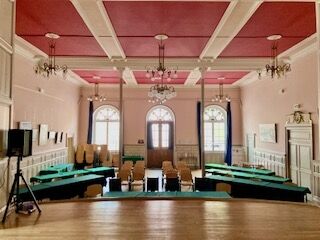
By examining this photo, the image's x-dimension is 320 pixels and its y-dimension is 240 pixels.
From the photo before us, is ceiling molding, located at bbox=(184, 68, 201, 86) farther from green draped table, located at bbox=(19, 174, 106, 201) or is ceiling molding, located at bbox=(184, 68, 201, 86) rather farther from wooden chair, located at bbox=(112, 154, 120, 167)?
green draped table, located at bbox=(19, 174, 106, 201)

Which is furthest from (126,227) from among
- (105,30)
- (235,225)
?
(105,30)

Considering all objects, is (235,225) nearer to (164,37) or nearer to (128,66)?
(164,37)

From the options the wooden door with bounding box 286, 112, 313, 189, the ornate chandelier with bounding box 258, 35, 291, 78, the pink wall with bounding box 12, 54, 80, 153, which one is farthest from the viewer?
the pink wall with bounding box 12, 54, 80, 153

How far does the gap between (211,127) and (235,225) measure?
38.4 ft

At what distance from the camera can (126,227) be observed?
453cm

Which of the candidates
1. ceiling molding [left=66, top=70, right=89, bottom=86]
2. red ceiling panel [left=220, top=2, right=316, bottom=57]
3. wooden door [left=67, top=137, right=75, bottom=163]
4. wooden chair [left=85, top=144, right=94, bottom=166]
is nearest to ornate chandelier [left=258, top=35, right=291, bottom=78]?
red ceiling panel [left=220, top=2, right=316, bottom=57]

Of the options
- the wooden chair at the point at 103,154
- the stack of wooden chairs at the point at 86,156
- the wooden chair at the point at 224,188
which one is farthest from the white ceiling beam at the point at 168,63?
the wooden chair at the point at 103,154

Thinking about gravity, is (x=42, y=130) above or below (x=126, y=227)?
above

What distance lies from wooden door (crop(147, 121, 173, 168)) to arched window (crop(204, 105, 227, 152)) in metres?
2.08

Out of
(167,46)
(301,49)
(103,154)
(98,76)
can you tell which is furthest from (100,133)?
(301,49)

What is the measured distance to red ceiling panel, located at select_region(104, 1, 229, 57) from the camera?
5885 millimetres

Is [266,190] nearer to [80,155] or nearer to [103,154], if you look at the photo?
[103,154]

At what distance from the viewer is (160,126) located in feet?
52.5

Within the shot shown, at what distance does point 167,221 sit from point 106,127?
11.7 metres
